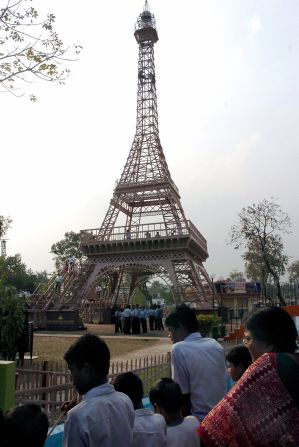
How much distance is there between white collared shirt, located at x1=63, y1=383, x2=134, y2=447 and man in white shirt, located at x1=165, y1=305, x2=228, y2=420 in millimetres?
1074

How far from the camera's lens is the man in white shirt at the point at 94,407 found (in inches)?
92.6

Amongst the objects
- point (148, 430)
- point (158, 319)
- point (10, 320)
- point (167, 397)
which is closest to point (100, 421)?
point (148, 430)

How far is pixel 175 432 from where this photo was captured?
10.7 feet

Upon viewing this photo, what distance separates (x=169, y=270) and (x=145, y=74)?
863 inches

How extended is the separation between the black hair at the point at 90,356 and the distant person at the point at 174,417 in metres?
0.87

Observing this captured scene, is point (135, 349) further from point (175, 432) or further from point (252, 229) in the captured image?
point (252, 229)

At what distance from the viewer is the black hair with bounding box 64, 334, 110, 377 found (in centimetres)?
267

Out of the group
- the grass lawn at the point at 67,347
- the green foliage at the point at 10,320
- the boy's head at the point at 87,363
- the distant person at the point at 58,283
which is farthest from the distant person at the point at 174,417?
the distant person at the point at 58,283

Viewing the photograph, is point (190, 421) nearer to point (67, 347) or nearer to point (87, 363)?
point (87, 363)

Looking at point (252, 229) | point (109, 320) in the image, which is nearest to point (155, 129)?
point (252, 229)

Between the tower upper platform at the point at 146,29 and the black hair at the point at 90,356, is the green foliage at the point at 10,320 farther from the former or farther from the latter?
the tower upper platform at the point at 146,29

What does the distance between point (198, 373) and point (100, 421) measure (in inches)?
57.2

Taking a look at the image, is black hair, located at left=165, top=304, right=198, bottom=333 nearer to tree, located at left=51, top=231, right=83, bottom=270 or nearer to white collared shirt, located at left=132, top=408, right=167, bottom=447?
white collared shirt, located at left=132, top=408, right=167, bottom=447

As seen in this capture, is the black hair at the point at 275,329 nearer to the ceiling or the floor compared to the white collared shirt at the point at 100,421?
nearer to the ceiling
